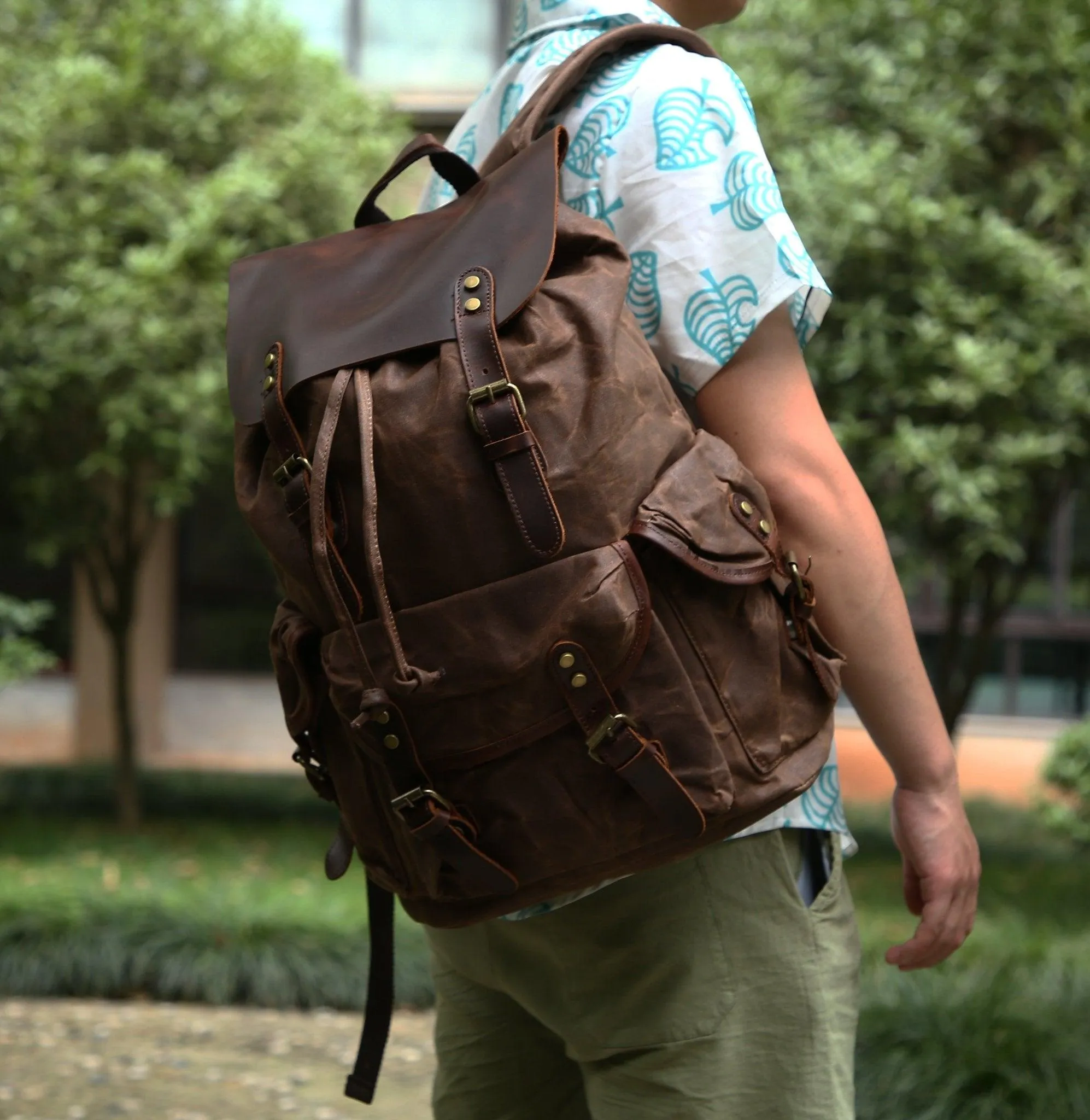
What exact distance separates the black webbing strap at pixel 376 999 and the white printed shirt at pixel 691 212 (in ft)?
0.88

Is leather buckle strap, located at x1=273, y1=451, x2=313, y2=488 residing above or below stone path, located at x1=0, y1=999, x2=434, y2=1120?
above

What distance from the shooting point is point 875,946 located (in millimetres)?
4793

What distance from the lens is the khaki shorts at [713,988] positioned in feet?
4.53

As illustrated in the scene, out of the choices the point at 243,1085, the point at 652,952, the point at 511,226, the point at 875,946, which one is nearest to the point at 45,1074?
the point at 243,1085

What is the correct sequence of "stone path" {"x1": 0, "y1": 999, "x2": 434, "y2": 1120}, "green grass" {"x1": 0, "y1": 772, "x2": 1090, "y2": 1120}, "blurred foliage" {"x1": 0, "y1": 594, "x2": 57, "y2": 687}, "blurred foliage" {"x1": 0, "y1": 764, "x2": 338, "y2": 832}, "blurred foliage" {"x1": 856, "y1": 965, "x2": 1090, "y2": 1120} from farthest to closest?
"blurred foliage" {"x1": 0, "y1": 764, "x2": 338, "y2": 832}
"blurred foliage" {"x1": 0, "y1": 594, "x2": 57, "y2": 687}
"stone path" {"x1": 0, "y1": 999, "x2": 434, "y2": 1120}
"green grass" {"x1": 0, "y1": 772, "x2": 1090, "y2": 1120}
"blurred foliage" {"x1": 856, "y1": 965, "x2": 1090, "y2": 1120}

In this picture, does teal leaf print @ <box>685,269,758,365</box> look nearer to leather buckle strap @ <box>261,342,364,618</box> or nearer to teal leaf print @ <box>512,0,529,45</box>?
leather buckle strap @ <box>261,342,364,618</box>

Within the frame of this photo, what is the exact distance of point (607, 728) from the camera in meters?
1.26

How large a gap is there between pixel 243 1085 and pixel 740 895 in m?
3.27

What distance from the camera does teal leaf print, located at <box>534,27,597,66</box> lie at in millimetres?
1632

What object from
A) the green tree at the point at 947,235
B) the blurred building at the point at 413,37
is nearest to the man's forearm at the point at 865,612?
the green tree at the point at 947,235

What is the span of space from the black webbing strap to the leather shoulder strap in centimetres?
83

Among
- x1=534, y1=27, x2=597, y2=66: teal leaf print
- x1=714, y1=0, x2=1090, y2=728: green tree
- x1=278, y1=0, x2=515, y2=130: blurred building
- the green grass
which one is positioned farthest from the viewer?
x1=278, y1=0, x2=515, y2=130: blurred building

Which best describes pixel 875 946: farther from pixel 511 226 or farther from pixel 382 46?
pixel 382 46

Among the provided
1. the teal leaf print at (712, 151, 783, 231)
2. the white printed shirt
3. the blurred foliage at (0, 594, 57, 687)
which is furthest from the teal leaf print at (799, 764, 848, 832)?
the blurred foliage at (0, 594, 57, 687)
